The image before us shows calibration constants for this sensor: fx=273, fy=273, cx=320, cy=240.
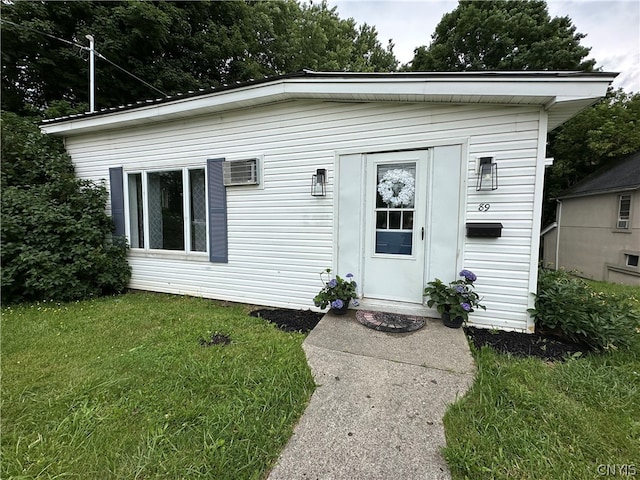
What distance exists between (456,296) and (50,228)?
590 centimetres

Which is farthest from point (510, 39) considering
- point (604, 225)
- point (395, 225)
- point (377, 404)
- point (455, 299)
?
point (377, 404)

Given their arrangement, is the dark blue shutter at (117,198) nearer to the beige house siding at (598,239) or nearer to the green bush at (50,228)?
the green bush at (50,228)

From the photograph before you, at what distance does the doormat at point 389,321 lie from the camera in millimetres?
2984

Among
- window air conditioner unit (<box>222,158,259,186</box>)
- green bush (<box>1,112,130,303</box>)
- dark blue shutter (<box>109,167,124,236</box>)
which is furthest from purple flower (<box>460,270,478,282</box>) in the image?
dark blue shutter (<box>109,167,124,236</box>)

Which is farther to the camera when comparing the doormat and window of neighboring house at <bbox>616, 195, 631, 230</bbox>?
window of neighboring house at <bbox>616, 195, 631, 230</bbox>

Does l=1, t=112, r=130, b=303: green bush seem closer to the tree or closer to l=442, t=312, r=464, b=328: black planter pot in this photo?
l=442, t=312, r=464, b=328: black planter pot

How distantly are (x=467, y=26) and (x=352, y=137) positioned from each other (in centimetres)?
1404

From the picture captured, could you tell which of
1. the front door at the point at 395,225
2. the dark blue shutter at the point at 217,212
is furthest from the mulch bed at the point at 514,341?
the dark blue shutter at the point at 217,212

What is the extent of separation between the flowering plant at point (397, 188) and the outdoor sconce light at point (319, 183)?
727 millimetres

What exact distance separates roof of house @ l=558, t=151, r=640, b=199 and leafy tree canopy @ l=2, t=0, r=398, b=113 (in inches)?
446

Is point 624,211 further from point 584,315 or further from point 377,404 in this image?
point 377,404

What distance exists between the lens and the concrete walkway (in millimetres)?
1446

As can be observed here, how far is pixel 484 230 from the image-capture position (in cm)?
307

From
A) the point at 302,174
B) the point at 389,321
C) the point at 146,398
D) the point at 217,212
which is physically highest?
the point at 302,174
